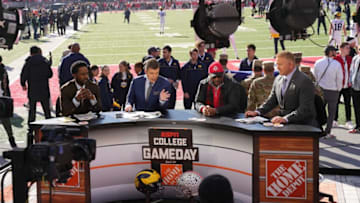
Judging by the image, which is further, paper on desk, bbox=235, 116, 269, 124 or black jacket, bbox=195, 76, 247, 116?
black jacket, bbox=195, 76, 247, 116

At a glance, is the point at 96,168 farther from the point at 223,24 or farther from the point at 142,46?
the point at 142,46

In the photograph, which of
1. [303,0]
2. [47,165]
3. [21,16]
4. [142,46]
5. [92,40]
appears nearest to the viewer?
[47,165]

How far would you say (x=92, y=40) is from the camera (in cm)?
3697

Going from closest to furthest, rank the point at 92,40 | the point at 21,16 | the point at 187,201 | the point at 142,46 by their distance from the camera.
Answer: the point at 21,16 → the point at 187,201 → the point at 142,46 → the point at 92,40

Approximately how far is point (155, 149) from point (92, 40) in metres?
29.9

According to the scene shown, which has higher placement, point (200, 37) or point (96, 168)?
point (200, 37)

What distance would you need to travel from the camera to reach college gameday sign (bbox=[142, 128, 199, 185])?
311 inches

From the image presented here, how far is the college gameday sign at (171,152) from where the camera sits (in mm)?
7898

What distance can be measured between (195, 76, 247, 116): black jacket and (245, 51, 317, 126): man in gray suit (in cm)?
71

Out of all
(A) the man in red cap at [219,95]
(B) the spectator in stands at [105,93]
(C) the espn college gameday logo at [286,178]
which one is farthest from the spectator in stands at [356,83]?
(B) the spectator in stands at [105,93]

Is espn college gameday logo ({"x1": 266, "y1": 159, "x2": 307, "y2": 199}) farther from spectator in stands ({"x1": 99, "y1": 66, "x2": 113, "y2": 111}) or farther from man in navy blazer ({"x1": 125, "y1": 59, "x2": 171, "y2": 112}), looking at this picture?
spectator in stands ({"x1": 99, "y1": 66, "x2": 113, "y2": 111})

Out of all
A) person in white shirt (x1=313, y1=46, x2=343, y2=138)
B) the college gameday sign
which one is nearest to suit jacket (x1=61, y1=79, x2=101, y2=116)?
the college gameday sign

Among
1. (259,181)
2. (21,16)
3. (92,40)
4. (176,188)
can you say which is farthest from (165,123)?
(92,40)

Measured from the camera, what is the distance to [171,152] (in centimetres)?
796
